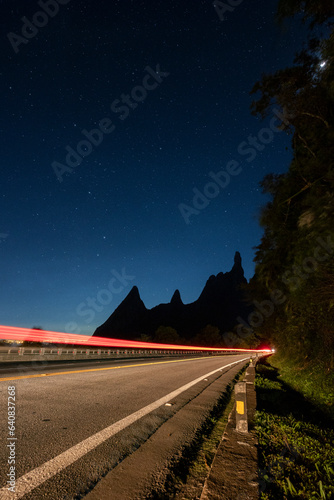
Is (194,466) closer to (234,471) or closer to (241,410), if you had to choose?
(234,471)

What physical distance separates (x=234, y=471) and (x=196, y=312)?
179546 millimetres

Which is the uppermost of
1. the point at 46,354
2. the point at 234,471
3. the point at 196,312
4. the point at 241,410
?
the point at 241,410

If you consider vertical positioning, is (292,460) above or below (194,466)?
below

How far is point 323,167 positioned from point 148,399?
8.34m

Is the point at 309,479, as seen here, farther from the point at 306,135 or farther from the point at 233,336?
the point at 233,336

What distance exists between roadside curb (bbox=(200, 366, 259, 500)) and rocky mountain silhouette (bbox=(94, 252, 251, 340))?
531 feet

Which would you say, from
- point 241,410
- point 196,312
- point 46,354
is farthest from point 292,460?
point 196,312

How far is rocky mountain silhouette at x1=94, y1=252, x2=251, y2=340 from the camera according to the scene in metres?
166

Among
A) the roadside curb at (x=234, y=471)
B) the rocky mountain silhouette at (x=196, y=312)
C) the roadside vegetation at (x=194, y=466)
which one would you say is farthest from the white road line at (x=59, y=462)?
the rocky mountain silhouette at (x=196, y=312)

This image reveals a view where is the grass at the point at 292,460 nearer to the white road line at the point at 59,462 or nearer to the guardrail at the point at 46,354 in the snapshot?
the white road line at the point at 59,462

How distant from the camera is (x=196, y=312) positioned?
577 ft

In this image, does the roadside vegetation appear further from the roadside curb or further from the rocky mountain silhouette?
the rocky mountain silhouette

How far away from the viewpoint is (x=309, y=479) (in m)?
2.54

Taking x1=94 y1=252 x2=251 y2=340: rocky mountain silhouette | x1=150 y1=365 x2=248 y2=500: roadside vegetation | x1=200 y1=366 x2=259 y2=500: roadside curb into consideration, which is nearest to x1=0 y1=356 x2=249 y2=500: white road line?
x1=150 y1=365 x2=248 y2=500: roadside vegetation
